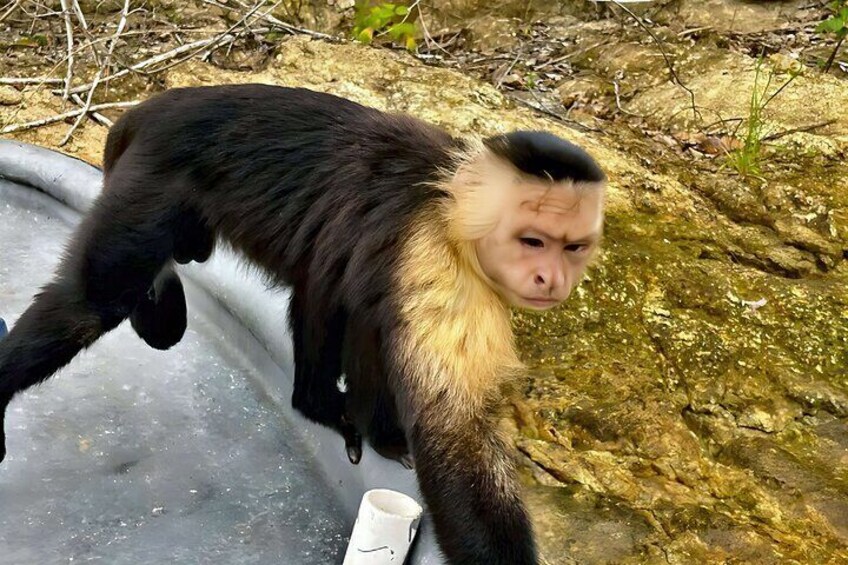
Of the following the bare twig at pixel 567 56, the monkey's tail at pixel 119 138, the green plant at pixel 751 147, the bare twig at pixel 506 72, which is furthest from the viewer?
the bare twig at pixel 567 56

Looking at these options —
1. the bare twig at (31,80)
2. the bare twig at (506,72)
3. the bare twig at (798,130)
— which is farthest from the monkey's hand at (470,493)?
the bare twig at (31,80)

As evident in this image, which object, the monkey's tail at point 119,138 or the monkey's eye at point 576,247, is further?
the monkey's tail at point 119,138

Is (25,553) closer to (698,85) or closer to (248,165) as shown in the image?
(248,165)

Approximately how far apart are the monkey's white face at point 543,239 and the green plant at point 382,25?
378 centimetres

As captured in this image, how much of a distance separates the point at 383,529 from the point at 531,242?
0.87 m

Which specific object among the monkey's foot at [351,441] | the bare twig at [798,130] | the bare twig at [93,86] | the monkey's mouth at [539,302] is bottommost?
the bare twig at [93,86]

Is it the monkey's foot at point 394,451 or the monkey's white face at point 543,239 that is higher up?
the monkey's white face at point 543,239

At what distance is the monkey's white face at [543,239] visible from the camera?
8.50 feet

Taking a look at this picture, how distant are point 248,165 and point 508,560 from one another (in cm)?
139

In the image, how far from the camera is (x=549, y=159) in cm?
257

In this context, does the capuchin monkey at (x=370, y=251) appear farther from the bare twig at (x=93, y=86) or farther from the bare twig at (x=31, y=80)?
the bare twig at (x=31, y=80)

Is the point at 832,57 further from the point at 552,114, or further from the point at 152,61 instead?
the point at 152,61

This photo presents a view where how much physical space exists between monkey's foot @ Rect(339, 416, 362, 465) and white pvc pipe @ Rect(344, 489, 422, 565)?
1.63 ft

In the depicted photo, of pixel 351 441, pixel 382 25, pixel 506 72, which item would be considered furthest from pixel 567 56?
pixel 351 441
